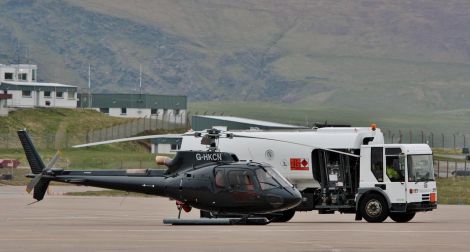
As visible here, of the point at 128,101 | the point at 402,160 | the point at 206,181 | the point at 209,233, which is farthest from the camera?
the point at 128,101

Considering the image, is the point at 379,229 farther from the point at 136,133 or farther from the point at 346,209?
the point at 136,133

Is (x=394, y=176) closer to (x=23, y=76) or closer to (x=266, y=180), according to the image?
(x=266, y=180)

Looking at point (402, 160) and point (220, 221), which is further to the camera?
point (402, 160)

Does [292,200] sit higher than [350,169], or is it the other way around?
[350,169]

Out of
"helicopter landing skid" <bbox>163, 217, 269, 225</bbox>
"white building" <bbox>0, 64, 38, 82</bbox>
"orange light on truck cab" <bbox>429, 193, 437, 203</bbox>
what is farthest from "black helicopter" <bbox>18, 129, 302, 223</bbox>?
"white building" <bbox>0, 64, 38, 82</bbox>

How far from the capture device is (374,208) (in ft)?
138

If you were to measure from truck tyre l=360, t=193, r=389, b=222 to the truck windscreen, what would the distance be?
3.74 ft

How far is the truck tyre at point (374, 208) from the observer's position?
41875 millimetres

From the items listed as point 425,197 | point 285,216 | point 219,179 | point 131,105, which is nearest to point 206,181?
point 219,179

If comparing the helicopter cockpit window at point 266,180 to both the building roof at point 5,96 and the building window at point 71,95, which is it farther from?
the building window at point 71,95

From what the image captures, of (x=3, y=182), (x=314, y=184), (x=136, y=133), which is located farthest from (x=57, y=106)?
(x=314, y=184)

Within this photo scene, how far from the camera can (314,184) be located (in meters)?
42.6

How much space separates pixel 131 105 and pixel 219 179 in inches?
5648

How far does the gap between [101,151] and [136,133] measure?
2962cm
